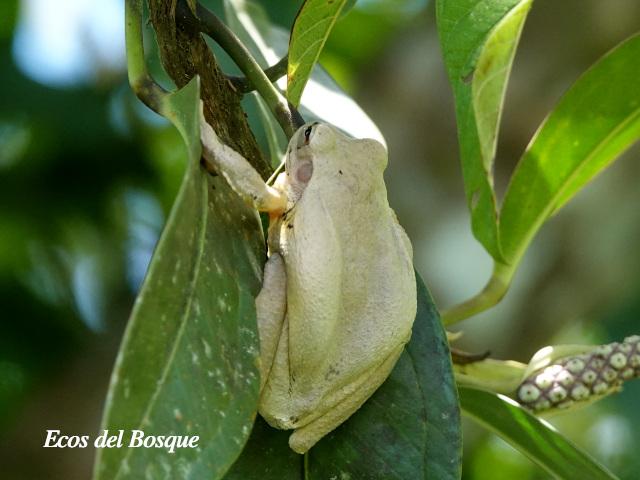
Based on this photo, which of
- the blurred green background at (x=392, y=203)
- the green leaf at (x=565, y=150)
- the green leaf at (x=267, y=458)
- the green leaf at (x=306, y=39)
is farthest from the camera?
the blurred green background at (x=392, y=203)

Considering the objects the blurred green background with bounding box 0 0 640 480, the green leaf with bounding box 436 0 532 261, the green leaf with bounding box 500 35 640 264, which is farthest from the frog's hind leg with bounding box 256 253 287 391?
the blurred green background with bounding box 0 0 640 480

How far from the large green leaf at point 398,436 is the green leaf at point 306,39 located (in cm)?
35

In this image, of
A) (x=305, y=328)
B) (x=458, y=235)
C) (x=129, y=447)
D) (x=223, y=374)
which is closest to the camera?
(x=129, y=447)

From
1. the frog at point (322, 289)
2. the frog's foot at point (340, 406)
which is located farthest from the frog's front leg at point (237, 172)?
the frog's foot at point (340, 406)

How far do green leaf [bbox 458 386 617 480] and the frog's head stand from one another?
335 mm

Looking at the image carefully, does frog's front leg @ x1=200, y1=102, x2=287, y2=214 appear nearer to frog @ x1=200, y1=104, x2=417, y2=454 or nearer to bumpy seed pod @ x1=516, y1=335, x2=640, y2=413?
frog @ x1=200, y1=104, x2=417, y2=454

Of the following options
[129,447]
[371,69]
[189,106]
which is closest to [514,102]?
[371,69]

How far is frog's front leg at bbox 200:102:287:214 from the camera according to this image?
100cm

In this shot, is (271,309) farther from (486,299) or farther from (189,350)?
(486,299)

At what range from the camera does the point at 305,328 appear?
1017 mm

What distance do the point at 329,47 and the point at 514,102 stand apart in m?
0.56

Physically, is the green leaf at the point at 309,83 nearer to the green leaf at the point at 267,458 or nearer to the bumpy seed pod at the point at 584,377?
the bumpy seed pod at the point at 584,377

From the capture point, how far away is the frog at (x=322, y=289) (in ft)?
3.32

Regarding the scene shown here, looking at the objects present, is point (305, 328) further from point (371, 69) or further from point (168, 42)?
point (371, 69)
